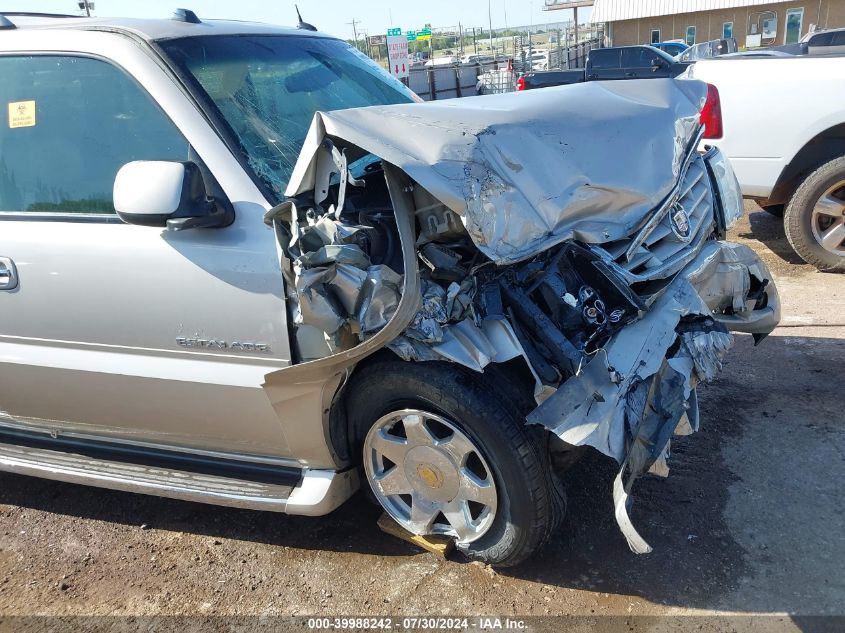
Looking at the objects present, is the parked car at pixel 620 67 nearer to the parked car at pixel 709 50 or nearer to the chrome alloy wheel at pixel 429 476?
the parked car at pixel 709 50

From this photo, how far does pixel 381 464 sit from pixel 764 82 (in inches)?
172

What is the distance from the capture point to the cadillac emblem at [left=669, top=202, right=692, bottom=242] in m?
3.00

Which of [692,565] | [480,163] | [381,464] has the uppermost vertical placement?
[480,163]

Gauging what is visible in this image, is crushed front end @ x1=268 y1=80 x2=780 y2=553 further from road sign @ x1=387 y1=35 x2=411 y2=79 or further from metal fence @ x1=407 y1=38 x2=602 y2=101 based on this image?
metal fence @ x1=407 y1=38 x2=602 y2=101

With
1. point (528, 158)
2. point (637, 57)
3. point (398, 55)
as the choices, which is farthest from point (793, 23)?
point (528, 158)

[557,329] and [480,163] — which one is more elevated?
[480,163]

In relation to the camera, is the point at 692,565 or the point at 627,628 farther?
the point at 692,565

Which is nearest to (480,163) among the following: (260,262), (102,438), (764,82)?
(260,262)

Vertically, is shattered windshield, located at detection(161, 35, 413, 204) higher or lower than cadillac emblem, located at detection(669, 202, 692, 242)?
higher

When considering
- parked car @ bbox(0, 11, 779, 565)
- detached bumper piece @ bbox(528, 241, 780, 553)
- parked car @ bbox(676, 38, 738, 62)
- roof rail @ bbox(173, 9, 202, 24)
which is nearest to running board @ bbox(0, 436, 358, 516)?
parked car @ bbox(0, 11, 779, 565)

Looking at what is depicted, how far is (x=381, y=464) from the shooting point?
2.77 m

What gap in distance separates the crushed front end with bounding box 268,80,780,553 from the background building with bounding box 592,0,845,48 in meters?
37.1

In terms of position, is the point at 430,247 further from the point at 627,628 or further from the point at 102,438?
the point at 102,438

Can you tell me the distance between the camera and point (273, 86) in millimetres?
3012
